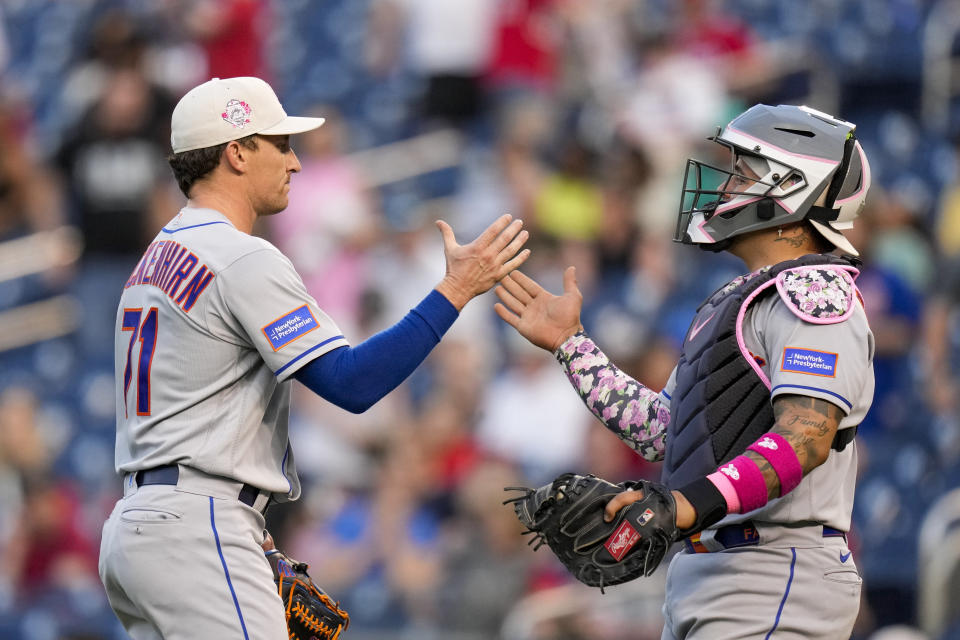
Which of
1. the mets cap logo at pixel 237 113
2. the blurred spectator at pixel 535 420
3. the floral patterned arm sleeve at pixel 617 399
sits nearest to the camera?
the mets cap logo at pixel 237 113

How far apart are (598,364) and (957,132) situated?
620 centimetres

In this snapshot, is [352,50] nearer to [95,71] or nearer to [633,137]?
[95,71]

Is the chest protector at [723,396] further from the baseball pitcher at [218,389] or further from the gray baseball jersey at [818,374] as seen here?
the baseball pitcher at [218,389]

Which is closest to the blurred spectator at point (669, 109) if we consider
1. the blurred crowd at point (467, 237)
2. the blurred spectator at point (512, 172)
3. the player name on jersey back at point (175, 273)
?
the blurred crowd at point (467, 237)

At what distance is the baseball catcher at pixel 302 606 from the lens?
403 cm

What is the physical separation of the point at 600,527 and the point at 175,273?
52.3 inches

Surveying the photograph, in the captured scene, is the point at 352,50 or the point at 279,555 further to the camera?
the point at 352,50

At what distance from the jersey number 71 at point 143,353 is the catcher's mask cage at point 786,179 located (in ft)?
4.96

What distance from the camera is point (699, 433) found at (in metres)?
3.81

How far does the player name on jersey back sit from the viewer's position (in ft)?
12.7

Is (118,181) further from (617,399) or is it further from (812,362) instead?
(812,362)

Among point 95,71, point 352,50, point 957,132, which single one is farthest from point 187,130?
point 352,50

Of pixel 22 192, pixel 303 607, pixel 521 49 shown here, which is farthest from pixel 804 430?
pixel 22 192

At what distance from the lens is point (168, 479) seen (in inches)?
152
